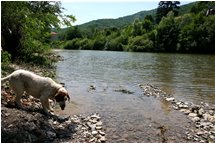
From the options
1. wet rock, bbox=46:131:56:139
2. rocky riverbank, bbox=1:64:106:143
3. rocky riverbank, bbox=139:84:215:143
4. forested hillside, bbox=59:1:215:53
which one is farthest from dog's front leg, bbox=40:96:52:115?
forested hillside, bbox=59:1:215:53

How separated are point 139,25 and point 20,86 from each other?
444 feet

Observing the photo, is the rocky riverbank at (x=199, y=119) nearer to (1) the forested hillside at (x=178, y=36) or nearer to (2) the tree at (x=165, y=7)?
(1) the forested hillside at (x=178, y=36)

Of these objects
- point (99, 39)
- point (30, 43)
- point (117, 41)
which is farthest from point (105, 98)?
point (99, 39)

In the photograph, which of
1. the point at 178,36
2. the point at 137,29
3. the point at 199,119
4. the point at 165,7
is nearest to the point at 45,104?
the point at 199,119

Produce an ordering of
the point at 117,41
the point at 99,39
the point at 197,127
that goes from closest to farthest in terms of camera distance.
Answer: the point at 197,127, the point at 117,41, the point at 99,39

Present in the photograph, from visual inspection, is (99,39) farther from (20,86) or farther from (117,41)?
(20,86)

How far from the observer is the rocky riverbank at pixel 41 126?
9.75 meters

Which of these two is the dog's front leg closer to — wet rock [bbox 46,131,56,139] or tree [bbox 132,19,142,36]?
wet rock [bbox 46,131,56,139]

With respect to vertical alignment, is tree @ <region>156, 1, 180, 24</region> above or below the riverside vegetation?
above

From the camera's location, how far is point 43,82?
12211 mm

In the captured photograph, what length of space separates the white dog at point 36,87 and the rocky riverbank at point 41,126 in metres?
0.51

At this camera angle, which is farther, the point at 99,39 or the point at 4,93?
the point at 99,39

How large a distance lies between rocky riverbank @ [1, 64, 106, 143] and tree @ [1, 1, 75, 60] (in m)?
10.4

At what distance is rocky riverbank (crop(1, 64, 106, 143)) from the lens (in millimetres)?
9751
